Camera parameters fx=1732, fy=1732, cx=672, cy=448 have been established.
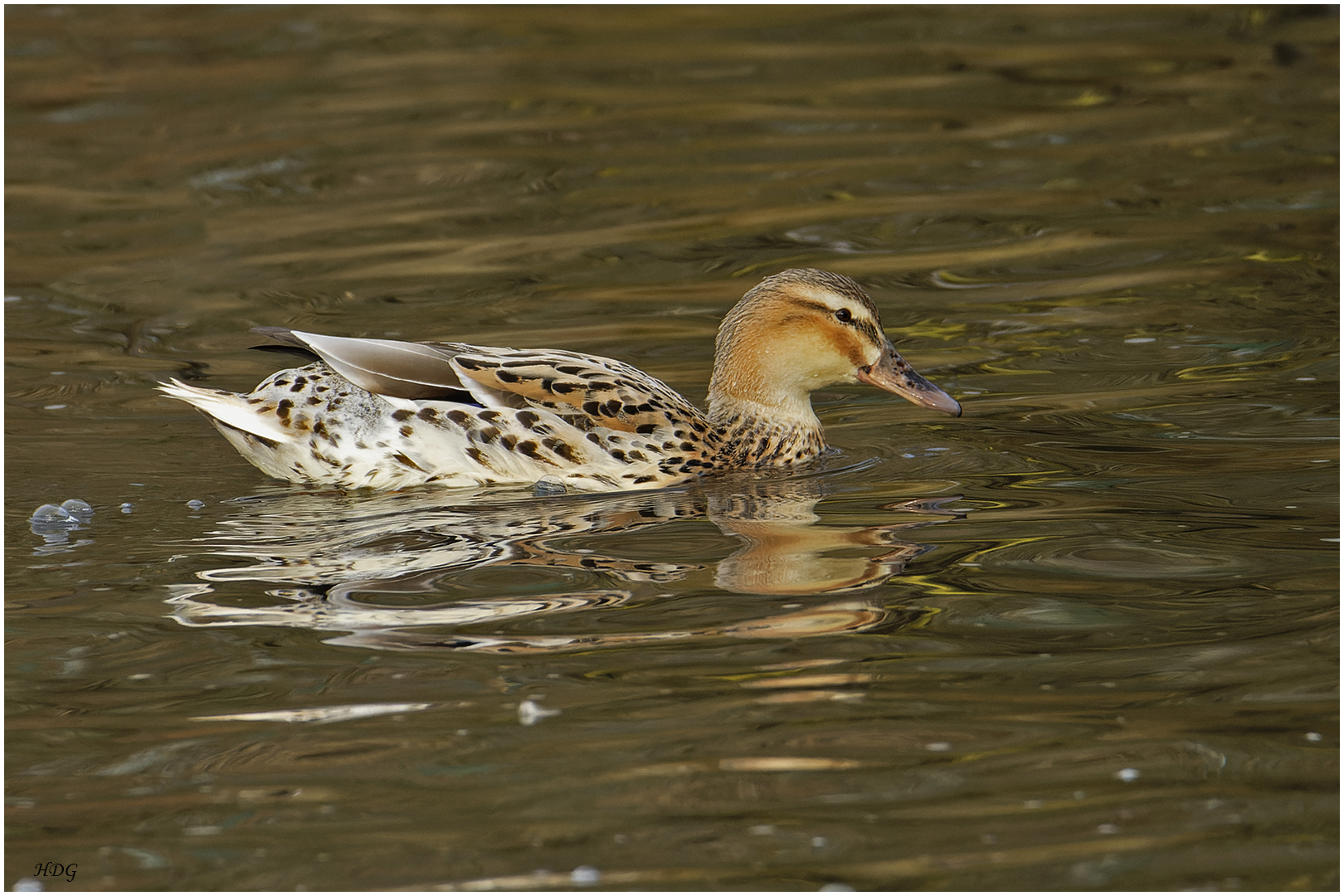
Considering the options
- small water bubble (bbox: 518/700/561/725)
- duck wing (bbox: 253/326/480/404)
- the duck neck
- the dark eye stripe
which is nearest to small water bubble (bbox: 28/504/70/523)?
duck wing (bbox: 253/326/480/404)

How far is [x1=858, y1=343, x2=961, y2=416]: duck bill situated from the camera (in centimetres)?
810

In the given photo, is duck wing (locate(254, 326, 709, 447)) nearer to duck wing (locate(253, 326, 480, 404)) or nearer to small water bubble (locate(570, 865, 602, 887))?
duck wing (locate(253, 326, 480, 404))

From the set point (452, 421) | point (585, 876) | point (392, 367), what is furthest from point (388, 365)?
point (585, 876)

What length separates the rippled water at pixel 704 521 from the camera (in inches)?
182

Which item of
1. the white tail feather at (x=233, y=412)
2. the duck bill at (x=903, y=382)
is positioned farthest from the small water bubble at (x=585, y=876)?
the duck bill at (x=903, y=382)

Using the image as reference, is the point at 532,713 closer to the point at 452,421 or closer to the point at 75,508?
the point at 452,421

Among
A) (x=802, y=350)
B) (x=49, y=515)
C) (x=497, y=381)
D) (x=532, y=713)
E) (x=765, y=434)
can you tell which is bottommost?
(x=532, y=713)

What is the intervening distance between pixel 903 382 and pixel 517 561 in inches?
96.9

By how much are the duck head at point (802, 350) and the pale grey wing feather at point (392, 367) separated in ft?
4.53

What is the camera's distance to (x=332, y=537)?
6.96 meters

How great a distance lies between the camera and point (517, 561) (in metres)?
6.55

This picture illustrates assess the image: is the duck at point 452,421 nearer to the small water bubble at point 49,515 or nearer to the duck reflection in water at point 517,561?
the duck reflection in water at point 517,561

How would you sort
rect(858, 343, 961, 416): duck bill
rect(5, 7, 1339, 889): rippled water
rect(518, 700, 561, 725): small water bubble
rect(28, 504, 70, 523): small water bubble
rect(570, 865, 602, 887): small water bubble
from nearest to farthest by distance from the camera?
rect(570, 865, 602, 887): small water bubble < rect(5, 7, 1339, 889): rippled water < rect(518, 700, 561, 725): small water bubble < rect(28, 504, 70, 523): small water bubble < rect(858, 343, 961, 416): duck bill

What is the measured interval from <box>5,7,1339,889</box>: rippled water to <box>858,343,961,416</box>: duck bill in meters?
0.27
